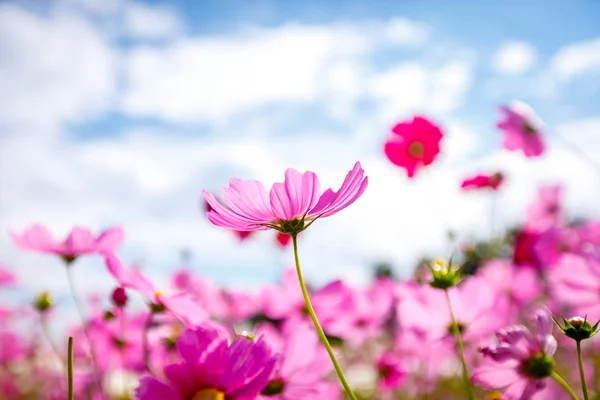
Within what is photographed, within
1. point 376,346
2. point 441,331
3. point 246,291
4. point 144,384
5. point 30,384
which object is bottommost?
point 30,384

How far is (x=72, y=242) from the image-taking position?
90 cm

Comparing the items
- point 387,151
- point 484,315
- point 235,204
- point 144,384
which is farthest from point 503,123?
point 144,384

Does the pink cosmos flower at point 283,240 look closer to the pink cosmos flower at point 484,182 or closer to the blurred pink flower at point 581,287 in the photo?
the pink cosmos flower at point 484,182

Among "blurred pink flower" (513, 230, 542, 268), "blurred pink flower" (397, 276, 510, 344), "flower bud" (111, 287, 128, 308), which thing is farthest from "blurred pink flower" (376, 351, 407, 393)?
"flower bud" (111, 287, 128, 308)

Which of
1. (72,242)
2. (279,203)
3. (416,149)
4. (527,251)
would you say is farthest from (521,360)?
(527,251)

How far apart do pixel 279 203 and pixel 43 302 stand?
661mm

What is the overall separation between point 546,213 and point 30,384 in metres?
3.04

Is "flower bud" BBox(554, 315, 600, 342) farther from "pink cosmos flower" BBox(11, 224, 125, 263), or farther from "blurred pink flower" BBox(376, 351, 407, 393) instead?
"blurred pink flower" BBox(376, 351, 407, 393)

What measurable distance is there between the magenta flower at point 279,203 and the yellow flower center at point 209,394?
166 mm

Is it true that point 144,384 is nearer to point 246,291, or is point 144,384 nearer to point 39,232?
point 39,232

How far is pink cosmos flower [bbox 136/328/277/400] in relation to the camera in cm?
55

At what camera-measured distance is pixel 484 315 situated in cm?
102

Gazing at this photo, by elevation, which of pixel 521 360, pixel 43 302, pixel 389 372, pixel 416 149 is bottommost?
pixel 389 372

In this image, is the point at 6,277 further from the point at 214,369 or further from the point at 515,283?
the point at 515,283
